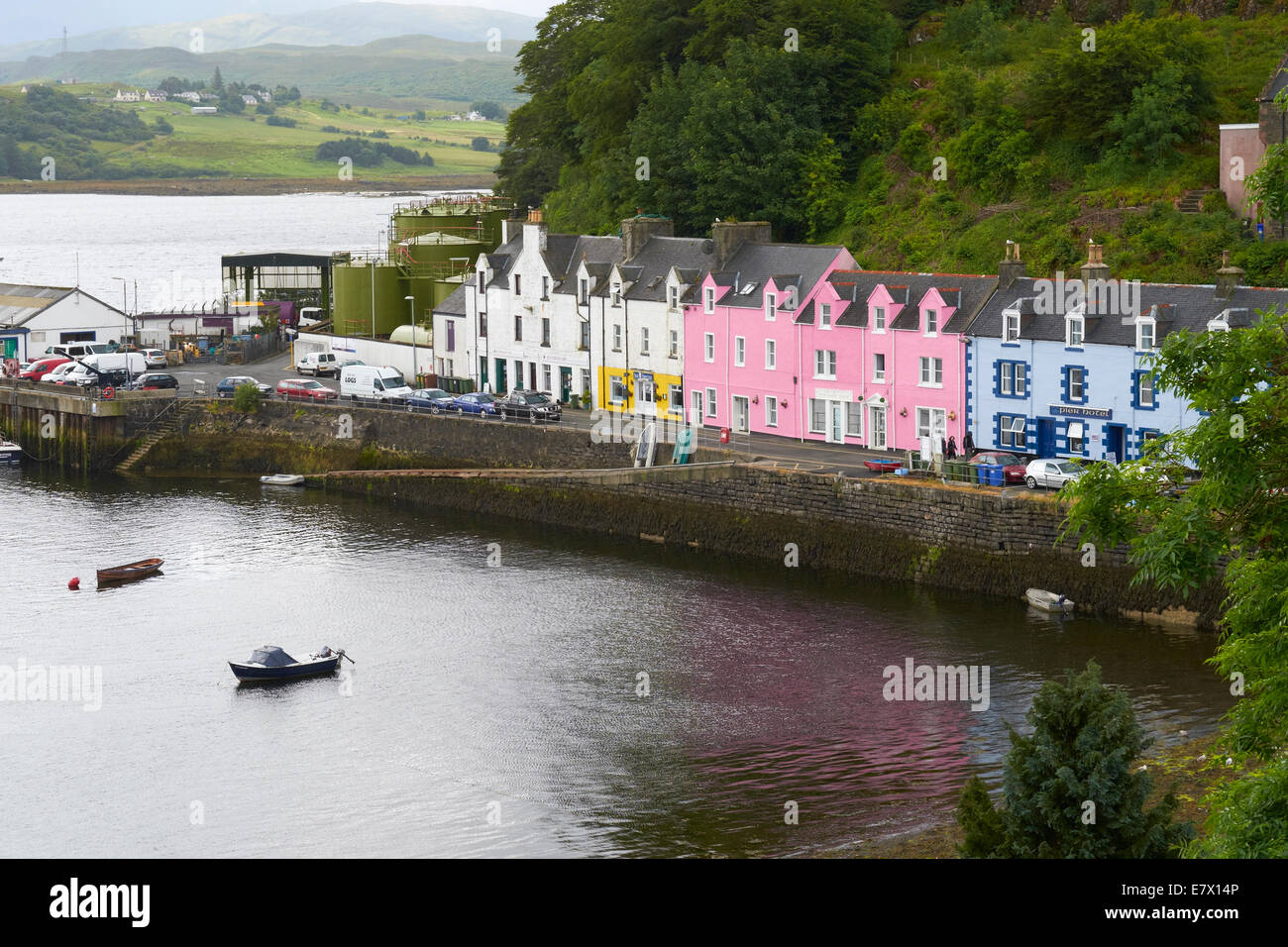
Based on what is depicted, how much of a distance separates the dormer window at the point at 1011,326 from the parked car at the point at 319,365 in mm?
38083

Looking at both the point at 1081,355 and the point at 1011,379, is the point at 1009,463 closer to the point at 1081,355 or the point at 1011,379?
the point at 1011,379

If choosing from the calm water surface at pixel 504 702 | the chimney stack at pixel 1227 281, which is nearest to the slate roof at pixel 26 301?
the calm water surface at pixel 504 702

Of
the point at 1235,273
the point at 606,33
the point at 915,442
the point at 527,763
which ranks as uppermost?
the point at 606,33

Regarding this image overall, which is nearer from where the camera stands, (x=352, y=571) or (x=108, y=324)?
(x=352, y=571)

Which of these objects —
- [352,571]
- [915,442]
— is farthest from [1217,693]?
[352,571]

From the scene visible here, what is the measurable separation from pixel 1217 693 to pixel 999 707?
16.7 feet

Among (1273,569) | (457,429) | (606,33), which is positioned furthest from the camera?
(606,33)

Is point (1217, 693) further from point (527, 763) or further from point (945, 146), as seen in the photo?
point (945, 146)

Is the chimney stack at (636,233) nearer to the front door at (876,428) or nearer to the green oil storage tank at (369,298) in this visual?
the front door at (876,428)

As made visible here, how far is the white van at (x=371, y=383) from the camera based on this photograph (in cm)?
7419

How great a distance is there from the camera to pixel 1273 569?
16.8m

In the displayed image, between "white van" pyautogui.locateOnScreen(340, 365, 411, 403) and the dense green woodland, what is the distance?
15.3 metres

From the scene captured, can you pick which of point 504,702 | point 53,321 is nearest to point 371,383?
point 53,321

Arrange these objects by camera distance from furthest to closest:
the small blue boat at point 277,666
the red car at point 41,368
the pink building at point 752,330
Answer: the red car at point 41,368 < the pink building at point 752,330 < the small blue boat at point 277,666
